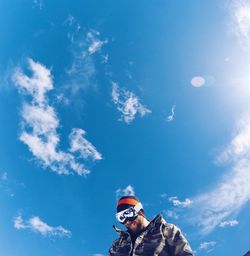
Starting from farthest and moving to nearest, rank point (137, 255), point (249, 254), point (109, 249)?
1. point (249, 254)
2. point (109, 249)
3. point (137, 255)

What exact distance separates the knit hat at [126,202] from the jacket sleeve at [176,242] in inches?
41.9

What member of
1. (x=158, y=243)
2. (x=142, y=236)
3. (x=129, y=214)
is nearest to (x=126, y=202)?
(x=129, y=214)

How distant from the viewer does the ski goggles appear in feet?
21.9

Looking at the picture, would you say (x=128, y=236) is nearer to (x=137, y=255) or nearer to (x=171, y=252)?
(x=137, y=255)

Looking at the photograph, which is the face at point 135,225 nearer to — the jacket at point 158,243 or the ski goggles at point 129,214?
the ski goggles at point 129,214

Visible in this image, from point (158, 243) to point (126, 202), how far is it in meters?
1.34

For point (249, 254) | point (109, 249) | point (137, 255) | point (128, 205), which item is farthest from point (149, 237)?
point (249, 254)

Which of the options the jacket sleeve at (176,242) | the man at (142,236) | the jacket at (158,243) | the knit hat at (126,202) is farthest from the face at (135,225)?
the jacket sleeve at (176,242)

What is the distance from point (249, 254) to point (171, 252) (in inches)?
1573

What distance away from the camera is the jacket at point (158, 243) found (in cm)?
591

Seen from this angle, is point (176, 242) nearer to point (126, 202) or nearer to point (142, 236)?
point (142, 236)

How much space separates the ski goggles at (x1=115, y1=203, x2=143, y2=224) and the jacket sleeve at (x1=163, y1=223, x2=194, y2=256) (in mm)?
845

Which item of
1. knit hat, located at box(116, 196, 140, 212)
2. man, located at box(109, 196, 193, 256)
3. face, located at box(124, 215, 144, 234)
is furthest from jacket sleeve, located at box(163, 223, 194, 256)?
knit hat, located at box(116, 196, 140, 212)

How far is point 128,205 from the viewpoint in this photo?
6832 mm
